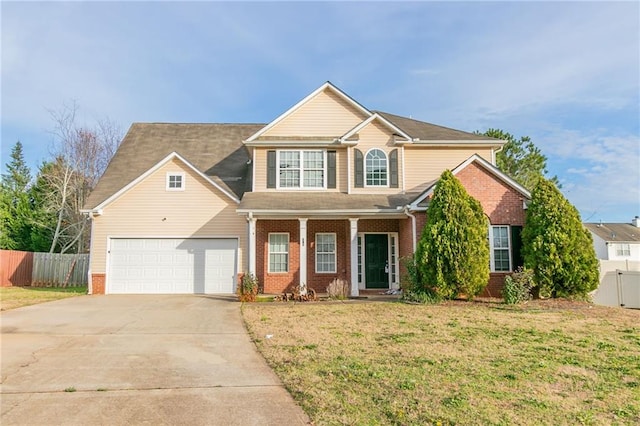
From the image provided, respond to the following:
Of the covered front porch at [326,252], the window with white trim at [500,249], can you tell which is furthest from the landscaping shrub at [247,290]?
the window with white trim at [500,249]

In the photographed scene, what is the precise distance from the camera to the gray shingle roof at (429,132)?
18.0 m

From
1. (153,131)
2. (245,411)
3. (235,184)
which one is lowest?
(245,411)

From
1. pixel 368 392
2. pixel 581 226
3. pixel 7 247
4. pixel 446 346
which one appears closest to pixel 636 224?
pixel 581 226

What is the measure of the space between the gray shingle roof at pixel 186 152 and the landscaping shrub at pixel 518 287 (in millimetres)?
10668

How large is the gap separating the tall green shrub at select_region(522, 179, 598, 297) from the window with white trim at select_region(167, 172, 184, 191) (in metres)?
12.9

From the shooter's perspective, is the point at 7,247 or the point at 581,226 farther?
the point at 7,247

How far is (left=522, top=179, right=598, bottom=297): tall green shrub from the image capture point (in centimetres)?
1296

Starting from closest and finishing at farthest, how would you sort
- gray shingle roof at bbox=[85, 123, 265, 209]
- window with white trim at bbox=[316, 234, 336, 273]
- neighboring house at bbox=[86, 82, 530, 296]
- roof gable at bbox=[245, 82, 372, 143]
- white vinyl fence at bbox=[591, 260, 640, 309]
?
white vinyl fence at bbox=[591, 260, 640, 309] < neighboring house at bbox=[86, 82, 530, 296] < window with white trim at bbox=[316, 234, 336, 273] < roof gable at bbox=[245, 82, 372, 143] < gray shingle roof at bbox=[85, 123, 265, 209]

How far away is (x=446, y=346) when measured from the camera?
7.51 metres

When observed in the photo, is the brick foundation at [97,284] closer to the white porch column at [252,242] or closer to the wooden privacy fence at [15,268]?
the white porch column at [252,242]

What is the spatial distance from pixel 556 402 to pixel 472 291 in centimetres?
853

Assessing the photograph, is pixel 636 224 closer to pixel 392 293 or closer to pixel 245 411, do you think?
pixel 392 293

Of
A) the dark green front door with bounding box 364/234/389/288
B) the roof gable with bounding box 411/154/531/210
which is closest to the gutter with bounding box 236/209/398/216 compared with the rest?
the roof gable with bounding box 411/154/531/210

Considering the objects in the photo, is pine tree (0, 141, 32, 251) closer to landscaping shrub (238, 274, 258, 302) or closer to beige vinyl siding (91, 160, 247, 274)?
beige vinyl siding (91, 160, 247, 274)
